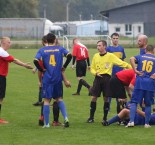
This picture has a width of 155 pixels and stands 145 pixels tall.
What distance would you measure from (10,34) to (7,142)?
227ft

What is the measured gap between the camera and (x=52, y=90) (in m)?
12.3

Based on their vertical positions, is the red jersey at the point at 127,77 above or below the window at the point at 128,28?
below

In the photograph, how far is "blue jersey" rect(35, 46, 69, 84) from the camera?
12219 millimetres

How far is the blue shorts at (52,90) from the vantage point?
1228cm

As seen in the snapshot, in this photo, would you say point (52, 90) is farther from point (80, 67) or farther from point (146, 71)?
point (80, 67)

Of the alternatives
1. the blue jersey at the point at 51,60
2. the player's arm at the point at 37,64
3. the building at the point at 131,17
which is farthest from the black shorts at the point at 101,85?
the building at the point at 131,17

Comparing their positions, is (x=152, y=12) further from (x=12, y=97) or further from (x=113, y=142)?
(x=113, y=142)

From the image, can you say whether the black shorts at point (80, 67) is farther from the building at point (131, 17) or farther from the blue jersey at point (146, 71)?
the building at point (131, 17)

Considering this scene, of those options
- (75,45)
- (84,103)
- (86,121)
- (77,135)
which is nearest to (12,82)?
(75,45)

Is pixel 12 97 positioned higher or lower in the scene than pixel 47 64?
lower

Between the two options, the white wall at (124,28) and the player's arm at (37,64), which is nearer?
the player's arm at (37,64)

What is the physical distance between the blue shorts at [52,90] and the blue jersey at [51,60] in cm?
8

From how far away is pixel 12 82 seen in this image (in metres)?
24.3

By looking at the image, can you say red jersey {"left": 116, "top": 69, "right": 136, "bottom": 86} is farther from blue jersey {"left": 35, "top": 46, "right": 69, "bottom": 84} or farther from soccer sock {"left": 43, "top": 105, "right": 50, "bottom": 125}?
soccer sock {"left": 43, "top": 105, "right": 50, "bottom": 125}
